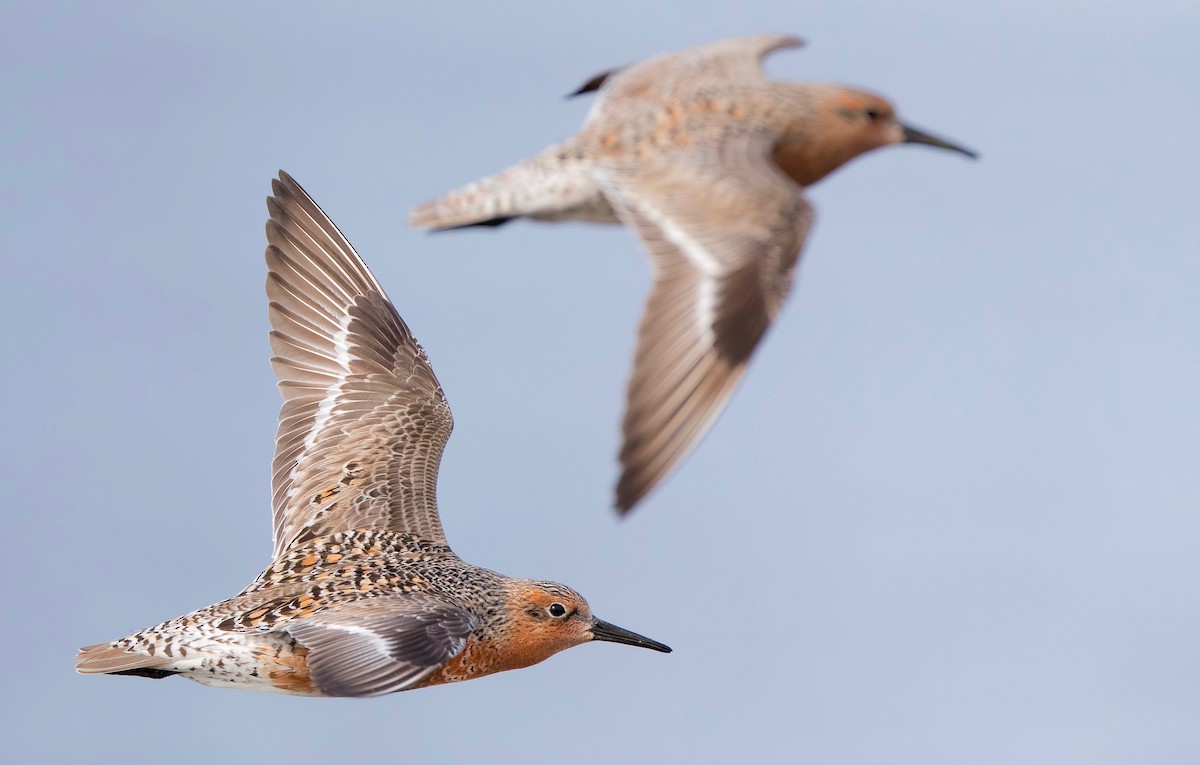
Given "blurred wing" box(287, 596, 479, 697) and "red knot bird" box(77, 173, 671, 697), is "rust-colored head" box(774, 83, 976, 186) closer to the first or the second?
"red knot bird" box(77, 173, 671, 697)

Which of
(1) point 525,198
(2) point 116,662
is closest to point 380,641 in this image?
(2) point 116,662

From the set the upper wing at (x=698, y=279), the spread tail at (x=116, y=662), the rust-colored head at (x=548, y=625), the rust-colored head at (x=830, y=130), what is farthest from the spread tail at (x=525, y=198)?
the spread tail at (x=116, y=662)

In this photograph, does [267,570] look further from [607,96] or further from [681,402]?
[607,96]

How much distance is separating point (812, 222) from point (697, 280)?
94 centimetres

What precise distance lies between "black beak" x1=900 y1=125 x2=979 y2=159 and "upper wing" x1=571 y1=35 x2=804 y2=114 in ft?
3.79


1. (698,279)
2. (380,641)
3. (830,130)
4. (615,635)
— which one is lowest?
(615,635)

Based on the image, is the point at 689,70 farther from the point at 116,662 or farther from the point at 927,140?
the point at 116,662

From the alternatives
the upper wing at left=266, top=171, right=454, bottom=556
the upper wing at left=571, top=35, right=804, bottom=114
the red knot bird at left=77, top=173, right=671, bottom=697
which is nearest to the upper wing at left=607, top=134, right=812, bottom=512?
the upper wing at left=571, top=35, right=804, bottom=114

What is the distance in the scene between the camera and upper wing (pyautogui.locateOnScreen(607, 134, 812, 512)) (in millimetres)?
11391

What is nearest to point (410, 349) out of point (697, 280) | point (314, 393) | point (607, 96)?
point (314, 393)

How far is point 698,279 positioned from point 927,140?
406cm

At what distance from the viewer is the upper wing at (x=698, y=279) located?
37.4 ft

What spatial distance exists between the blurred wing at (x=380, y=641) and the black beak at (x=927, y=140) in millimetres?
5151

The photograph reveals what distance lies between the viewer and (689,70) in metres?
15.1
